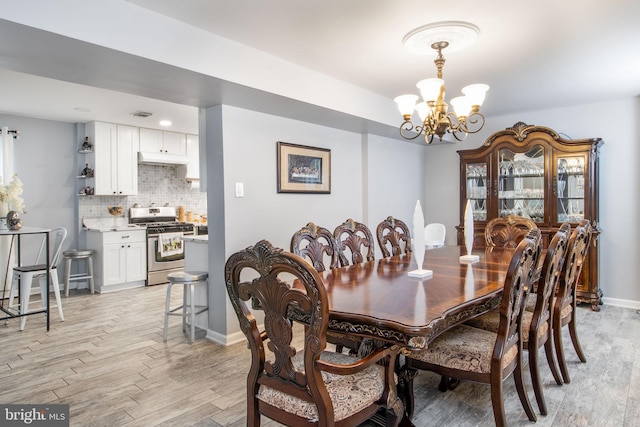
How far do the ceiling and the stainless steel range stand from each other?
2.01 m

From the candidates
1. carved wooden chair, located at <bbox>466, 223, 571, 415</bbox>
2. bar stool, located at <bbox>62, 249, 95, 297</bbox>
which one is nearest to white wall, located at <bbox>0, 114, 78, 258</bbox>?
bar stool, located at <bbox>62, 249, 95, 297</bbox>

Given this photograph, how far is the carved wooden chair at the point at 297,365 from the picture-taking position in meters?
1.29

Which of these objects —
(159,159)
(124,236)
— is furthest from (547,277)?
(159,159)

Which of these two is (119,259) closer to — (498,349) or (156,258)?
(156,258)

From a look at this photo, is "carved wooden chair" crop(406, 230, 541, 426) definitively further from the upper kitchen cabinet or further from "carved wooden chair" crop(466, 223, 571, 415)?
the upper kitchen cabinet

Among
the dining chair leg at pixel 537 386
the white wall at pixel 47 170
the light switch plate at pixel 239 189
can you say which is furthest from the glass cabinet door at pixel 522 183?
the white wall at pixel 47 170

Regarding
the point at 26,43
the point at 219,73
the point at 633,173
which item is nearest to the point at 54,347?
the point at 26,43

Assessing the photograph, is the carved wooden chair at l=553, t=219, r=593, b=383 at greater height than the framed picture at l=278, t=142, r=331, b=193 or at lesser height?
lesser

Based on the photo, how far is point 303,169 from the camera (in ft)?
12.9

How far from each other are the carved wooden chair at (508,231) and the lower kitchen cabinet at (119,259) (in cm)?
459

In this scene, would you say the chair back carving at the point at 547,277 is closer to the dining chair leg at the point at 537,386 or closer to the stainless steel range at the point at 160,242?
the dining chair leg at the point at 537,386

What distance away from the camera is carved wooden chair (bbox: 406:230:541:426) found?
1.67 m

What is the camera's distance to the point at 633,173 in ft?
13.9

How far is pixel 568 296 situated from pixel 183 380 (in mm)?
2705
